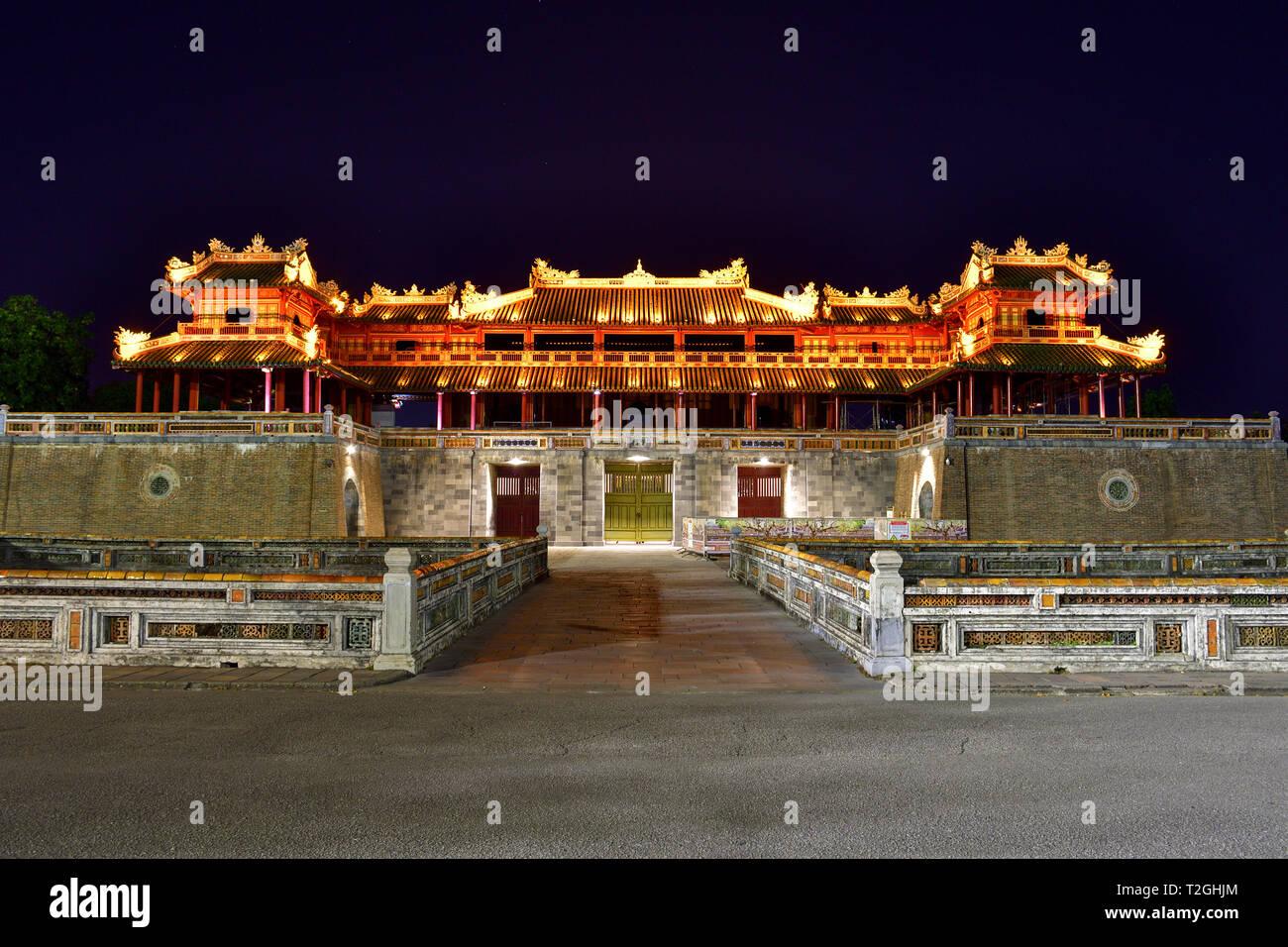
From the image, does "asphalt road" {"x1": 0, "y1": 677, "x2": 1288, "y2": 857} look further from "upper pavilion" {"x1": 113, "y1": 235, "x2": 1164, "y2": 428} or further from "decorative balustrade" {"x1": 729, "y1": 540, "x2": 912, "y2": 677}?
"upper pavilion" {"x1": 113, "y1": 235, "x2": 1164, "y2": 428}

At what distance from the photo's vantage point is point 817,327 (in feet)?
117

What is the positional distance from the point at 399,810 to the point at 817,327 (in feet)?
111

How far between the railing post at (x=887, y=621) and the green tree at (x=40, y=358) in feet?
135

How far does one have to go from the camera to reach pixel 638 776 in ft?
16.1

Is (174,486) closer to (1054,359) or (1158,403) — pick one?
(1054,359)

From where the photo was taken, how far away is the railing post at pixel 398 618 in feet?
26.6

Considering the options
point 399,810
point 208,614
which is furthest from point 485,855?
point 208,614

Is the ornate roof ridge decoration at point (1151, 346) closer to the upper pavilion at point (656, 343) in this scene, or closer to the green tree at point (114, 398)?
the upper pavilion at point (656, 343)

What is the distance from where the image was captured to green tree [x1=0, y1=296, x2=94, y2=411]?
114 ft

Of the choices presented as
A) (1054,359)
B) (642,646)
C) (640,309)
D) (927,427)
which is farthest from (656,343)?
(642,646)

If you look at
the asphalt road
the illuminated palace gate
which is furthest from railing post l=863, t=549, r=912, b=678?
the illuminated palace gate

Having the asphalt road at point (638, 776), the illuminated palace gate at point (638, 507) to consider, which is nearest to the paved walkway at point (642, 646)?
the asphalt road at point (638, 776)

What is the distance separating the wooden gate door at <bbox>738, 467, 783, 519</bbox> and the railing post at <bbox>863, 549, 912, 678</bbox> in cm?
2442

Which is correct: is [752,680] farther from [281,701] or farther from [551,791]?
[281,701]
